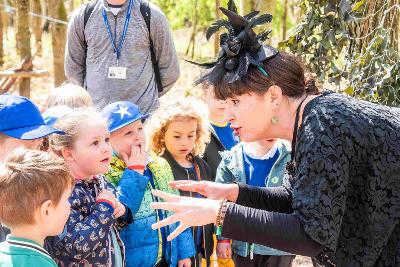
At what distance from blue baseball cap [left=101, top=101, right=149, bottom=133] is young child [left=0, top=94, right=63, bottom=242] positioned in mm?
420

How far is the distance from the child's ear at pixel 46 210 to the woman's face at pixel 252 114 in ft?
2.55

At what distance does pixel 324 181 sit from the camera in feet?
6.73

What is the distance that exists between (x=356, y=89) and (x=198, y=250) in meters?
1.44

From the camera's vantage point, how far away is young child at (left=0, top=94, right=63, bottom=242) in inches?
106

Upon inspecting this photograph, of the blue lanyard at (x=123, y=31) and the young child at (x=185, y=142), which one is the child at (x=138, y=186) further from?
the blue lanyard at (x=123, y=31)

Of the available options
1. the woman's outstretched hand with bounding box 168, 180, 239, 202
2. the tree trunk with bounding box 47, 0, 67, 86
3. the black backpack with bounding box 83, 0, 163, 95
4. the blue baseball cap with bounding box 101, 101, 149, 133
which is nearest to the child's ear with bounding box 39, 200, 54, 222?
the woman's outstretched hand with bounding box 168, 180, 239, 202

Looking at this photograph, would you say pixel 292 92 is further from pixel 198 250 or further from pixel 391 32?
pixel 391 32

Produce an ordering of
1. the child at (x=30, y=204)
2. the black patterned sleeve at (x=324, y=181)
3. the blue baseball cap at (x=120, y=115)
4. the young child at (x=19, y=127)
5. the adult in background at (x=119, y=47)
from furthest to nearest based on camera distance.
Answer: the adult in background at (x=119, y=47) → the blue baseball cap at (x=120, y=115) → the young child at (x=19, y=127) → the child at (x=30, y=204) → the black patterned sleeve at (x=324, y=181)

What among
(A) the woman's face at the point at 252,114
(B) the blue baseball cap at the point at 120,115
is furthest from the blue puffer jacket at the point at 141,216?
(A) the woman's face at the point at 252,114

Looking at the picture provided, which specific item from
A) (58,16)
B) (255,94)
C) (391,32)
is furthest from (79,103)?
(58,16)

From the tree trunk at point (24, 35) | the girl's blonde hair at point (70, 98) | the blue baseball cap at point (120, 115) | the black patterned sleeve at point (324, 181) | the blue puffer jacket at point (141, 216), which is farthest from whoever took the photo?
the tree trunk at point (24, 35)

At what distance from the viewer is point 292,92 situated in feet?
7.75

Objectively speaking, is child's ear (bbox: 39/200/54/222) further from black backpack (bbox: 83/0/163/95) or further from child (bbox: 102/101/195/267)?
black backpack (bbox: 83/0/163/95)

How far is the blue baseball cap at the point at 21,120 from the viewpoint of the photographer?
269 cm
